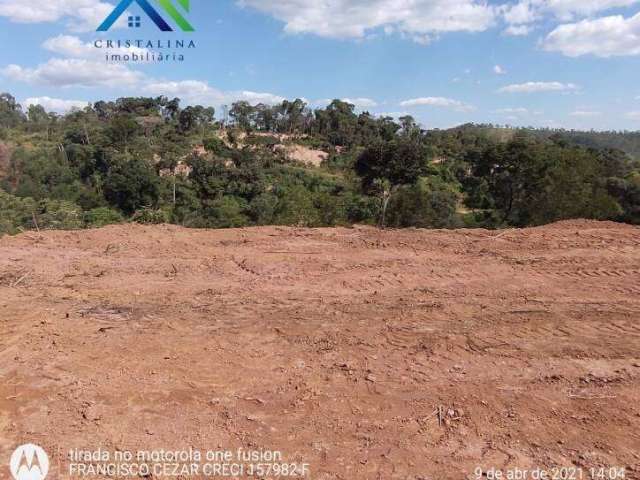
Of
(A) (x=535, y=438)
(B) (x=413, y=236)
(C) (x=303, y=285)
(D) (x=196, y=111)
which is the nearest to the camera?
(A) (x=535, y=438)

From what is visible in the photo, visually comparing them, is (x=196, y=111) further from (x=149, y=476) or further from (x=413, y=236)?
(x=149, y=476)

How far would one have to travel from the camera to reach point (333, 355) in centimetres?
414

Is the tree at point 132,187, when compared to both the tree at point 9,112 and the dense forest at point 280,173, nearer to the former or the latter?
the dense forest at point 280,173

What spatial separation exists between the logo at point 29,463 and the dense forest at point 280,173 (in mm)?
8526

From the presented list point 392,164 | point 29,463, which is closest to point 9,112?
point 392,164

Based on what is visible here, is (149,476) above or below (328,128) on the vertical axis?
below

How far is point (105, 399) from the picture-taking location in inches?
139

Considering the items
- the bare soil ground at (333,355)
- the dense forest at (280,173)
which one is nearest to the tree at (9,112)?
the dense forest at (280,173)

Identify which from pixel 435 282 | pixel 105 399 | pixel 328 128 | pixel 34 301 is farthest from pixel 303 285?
pixel 328 128

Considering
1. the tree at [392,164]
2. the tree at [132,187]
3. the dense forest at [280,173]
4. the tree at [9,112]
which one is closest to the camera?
the dense forest at [280,173]

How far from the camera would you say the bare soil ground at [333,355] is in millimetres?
3139

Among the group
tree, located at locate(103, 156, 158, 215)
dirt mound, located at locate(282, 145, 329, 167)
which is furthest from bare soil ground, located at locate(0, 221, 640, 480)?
dirt mound, located at locate(282, 145, 329, 167)

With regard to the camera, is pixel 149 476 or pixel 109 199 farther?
pixel 109 199

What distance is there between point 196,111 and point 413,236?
41.5 meters
